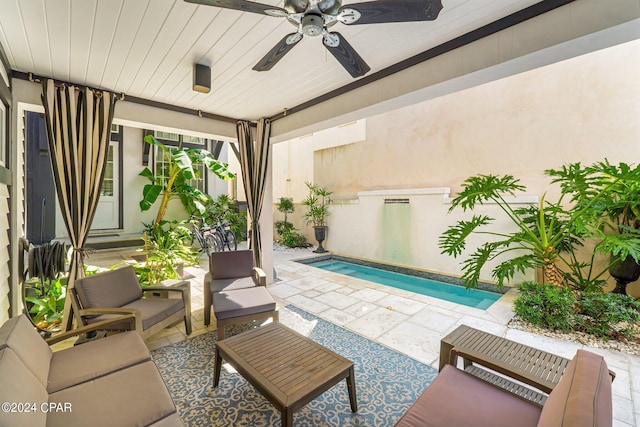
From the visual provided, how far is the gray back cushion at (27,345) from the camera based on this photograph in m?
1.57

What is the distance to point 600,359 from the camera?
1354mm

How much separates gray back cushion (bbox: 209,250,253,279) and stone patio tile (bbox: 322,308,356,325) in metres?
1.29

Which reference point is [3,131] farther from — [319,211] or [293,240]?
[293,240]

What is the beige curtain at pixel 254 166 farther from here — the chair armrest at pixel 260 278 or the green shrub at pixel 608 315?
the green shrub at pixel 608 315

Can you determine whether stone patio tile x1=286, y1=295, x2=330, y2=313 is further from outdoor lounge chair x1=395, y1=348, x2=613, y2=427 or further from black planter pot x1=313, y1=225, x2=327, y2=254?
black planter pot x1=313, y1=225, x2=327, y2=254

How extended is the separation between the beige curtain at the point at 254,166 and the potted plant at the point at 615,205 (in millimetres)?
4390

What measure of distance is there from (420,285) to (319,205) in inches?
171

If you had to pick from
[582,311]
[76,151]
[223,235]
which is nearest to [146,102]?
[76,151]

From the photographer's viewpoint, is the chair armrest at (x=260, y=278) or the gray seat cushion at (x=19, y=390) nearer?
the gray seat cushion at (x=19, y=390)

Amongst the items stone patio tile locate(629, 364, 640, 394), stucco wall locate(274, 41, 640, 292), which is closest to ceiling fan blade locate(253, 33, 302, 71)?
stone patio tile locate(629, 364, 640, 394)

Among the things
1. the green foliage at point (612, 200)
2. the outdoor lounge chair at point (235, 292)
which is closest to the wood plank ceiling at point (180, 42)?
the green foliage at point (612, 200)

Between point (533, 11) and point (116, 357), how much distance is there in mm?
4210

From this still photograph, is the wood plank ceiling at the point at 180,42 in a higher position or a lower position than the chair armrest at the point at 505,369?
higher

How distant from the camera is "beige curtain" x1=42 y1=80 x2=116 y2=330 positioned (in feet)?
10.9
